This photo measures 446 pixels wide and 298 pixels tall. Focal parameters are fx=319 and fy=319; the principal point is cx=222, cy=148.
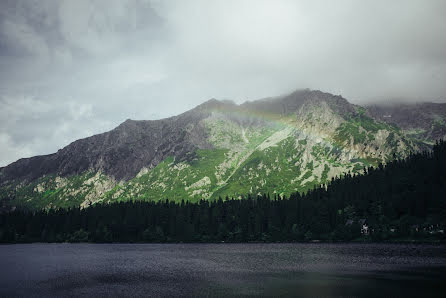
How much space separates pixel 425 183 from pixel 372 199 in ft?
99.2

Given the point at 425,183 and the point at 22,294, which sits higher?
the point at 425,183

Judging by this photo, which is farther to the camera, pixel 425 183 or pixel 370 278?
pixel 425 183

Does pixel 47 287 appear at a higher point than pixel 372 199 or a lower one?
lower

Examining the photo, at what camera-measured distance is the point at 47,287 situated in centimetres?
6606

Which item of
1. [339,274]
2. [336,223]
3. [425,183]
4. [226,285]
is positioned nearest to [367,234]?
[336,223]

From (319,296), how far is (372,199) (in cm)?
16629

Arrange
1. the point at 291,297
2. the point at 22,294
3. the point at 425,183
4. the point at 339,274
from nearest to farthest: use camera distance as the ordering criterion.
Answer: the point at 291,297, the point at 22,294, the point at 339,274, the point at 425,183

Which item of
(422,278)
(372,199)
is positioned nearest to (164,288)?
(422,278)

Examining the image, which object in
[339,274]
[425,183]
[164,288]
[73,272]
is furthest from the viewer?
[425,183]

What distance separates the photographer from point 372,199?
197875 millimetres

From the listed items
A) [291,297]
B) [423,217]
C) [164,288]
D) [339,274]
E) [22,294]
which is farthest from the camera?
[423,217]

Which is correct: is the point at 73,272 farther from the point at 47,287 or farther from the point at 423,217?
the point at 423,217

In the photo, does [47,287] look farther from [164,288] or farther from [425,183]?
[425,183]

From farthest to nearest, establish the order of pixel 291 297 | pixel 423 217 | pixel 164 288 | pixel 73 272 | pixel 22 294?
pixel 423 217
pixel 73 272
pixel 164 288
pixel 22 294
pixel 291 297
